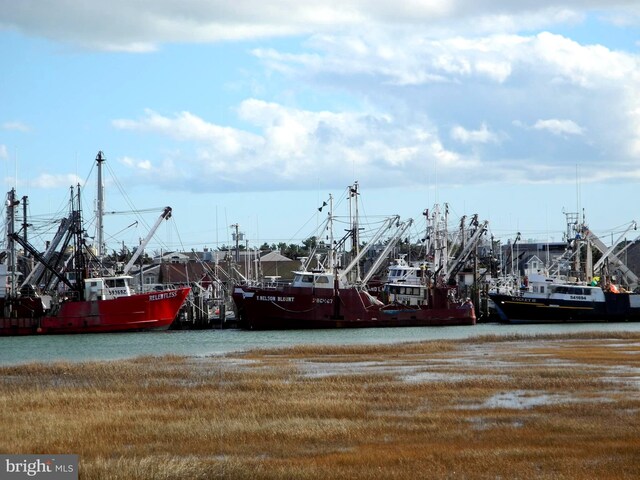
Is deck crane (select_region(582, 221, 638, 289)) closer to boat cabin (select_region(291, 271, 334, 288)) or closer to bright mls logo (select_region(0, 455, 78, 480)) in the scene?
boat cabin (select_region(291, 271, 334, 288))

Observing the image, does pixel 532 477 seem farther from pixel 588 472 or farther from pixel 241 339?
pixel 241 339

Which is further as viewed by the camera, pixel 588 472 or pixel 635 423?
pixel 635 423

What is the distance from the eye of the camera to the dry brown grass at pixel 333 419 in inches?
802

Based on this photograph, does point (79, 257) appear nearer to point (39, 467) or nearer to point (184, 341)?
point (184, 341)

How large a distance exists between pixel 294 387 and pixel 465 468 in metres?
12.8

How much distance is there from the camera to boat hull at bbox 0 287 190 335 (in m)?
81.7

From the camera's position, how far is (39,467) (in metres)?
19.3

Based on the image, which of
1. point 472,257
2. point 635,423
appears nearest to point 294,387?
point 635,423

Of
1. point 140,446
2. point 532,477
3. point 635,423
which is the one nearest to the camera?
point 532,477

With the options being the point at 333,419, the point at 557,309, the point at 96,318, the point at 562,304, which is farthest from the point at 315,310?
the point at 333,419

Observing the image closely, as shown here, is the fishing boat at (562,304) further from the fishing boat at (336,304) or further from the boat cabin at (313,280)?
the boat cabin at (313,280)

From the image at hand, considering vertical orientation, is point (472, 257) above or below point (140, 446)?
above

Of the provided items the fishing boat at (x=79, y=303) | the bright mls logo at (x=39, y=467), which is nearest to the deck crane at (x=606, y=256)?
the fishing boat at (x=79, y=303)

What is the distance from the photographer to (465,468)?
20.1m
